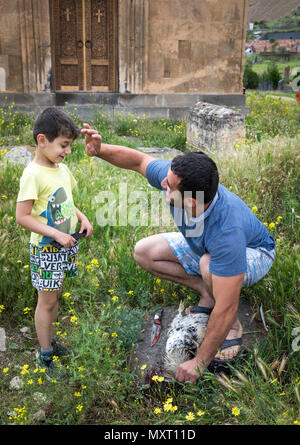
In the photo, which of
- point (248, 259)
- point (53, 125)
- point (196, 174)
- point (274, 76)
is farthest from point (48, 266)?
point (274, 76)

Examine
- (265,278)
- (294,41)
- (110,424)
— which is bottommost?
(110,424)

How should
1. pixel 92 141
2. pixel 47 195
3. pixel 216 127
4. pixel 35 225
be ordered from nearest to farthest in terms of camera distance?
1. pixel 35 225
2. pixel 47 195
3. pixel 92 141
4. pixel 216 127

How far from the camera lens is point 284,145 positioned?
571 centimetres

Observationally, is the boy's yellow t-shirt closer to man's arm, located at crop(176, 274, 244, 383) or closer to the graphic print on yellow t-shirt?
→ the graphic print on yellow t-shirt

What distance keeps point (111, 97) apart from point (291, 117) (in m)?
5.04

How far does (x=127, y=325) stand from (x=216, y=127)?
17.2 feet

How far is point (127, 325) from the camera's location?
10.00 feet

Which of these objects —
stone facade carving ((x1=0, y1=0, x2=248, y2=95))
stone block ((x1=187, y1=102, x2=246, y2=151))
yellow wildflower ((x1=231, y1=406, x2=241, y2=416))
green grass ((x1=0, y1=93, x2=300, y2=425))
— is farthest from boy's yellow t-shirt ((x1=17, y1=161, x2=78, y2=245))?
stone facade carving ((x1=0, y1=0, x2=248, y2=95))

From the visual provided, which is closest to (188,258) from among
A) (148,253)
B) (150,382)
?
(148,253)

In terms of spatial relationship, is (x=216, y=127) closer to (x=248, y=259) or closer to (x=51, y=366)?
(x=248, y=259)

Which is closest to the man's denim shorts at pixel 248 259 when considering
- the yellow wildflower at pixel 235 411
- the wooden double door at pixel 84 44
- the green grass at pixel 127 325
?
the green grass at pixel 127 325

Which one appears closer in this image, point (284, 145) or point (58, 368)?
point (58, 368)

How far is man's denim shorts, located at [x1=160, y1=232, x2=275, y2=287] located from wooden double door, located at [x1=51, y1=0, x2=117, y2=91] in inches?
363

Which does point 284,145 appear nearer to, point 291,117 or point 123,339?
point 123,339
